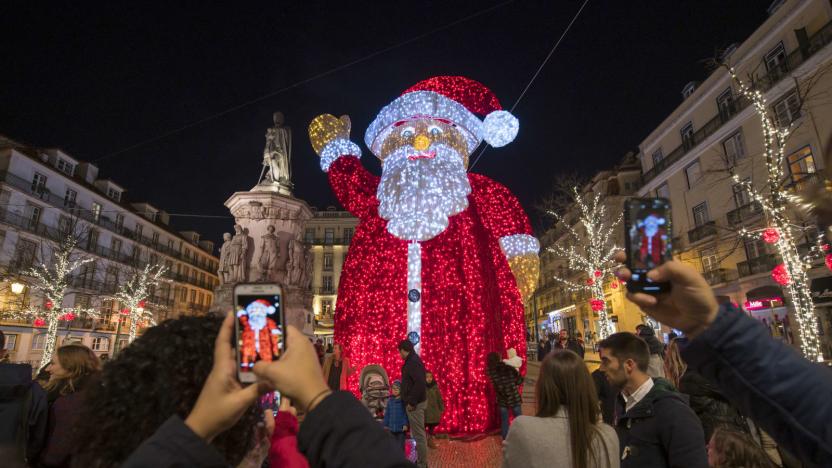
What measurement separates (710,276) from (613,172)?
13.7 m

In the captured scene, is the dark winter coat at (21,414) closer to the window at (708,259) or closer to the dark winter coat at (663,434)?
the dark winter coat at (663,434)

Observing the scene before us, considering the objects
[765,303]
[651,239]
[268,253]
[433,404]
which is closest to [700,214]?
[765,303]

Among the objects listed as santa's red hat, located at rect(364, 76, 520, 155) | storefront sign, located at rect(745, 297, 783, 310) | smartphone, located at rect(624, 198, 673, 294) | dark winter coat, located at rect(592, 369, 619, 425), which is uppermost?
santa's red hat, located at rect(364, 76, 520, 155)

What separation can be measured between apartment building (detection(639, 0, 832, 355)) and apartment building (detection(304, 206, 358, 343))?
33.0 metres

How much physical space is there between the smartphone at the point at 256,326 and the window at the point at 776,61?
79.9 feet

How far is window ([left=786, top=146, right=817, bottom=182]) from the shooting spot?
18.2m

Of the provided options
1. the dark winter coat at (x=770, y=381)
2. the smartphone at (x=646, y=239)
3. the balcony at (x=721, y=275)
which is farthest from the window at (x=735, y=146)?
the dark winter coat at (x=770, y=381)

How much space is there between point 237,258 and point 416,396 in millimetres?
8782

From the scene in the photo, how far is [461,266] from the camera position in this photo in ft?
24.2

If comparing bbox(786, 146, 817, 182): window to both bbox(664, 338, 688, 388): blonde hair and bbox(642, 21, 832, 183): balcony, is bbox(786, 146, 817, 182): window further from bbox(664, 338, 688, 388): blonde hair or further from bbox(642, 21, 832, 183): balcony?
bbox(664, 338, 688, 388): blonde hair

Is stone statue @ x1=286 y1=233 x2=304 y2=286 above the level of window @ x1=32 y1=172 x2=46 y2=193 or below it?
below

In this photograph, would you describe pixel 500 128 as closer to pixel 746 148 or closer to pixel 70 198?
pixel 746 148

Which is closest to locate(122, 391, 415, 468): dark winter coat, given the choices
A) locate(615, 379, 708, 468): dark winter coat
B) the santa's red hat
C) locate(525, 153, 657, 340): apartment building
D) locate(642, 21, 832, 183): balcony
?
locate(615, 379, 708, 468): dark winter coat

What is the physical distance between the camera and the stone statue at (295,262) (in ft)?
43.7
